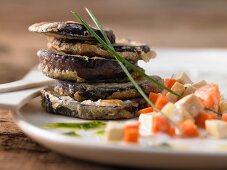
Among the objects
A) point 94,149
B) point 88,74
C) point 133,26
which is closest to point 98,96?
point 88,74

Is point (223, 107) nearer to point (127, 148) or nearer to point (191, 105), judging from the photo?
point (191, 105)

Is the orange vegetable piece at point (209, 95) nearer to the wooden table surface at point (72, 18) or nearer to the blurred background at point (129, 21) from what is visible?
the wooden table surface at point (72, 18)

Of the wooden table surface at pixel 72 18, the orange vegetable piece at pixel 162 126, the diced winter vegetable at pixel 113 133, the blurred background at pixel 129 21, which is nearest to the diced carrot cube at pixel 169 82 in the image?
the orange vegetable piece at pixel 162 126

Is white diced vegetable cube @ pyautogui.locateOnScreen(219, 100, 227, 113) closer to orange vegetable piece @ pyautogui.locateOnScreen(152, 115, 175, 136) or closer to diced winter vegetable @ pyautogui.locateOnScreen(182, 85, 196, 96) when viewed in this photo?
diced winter vegetable @ pyautogui.locateOnScreen(182, 85, 196, 96)

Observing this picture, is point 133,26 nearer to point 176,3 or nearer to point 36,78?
point 176,3

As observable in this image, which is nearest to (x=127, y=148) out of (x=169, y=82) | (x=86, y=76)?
(x=86, y=76)
